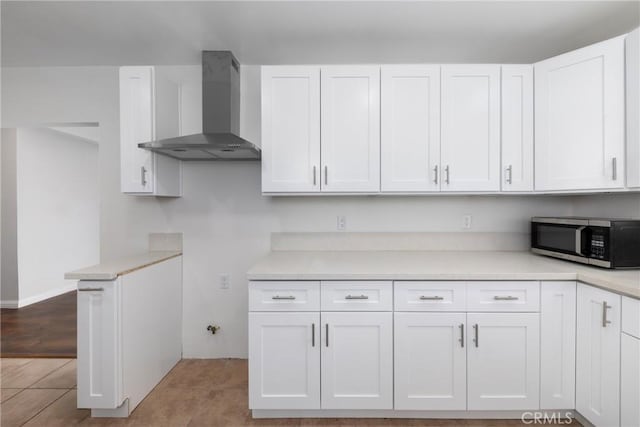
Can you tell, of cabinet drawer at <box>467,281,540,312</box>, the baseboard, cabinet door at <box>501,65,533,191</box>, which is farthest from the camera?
the baseboard

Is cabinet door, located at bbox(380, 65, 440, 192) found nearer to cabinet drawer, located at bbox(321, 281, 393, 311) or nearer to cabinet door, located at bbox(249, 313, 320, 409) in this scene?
cabinet drawer, located at bbox(321, 281, 393, 311)

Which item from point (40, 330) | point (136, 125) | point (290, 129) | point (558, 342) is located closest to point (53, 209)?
point (40, 330)

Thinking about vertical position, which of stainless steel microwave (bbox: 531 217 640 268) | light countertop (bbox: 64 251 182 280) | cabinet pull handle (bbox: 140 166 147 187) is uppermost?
cabinet pull handle (bbox: 140 166 147 187)

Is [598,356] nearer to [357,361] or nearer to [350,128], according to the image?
[357,361]

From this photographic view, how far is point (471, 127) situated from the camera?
2254 millimetres

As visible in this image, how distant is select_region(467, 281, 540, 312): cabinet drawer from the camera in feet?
6.09

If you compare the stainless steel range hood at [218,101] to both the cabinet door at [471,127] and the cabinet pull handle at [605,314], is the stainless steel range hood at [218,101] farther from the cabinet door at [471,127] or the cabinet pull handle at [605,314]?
the cabinet pull handle at [605,314]

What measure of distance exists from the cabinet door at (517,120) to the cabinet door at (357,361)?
1.38 meters

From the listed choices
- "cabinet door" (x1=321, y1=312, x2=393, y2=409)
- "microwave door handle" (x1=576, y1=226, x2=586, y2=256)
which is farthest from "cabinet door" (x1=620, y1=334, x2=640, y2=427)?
"cabinet door" (x1=321, y1=312, x2=393, y2=409)

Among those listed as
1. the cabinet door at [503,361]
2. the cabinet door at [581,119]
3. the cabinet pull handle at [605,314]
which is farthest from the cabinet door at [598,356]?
the cabinet door at [581,119]

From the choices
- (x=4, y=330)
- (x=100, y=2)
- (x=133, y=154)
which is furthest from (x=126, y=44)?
(x=4, y=330)

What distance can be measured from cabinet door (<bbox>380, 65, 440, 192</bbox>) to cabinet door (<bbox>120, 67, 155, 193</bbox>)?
1.64m

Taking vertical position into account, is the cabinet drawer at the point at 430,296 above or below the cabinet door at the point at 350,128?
below

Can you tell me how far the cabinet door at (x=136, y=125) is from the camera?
2307 mm
